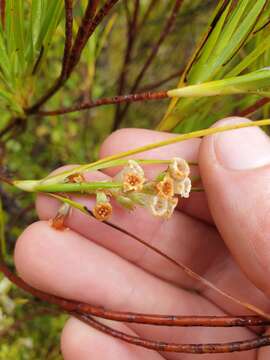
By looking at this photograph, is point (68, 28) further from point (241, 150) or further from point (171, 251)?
point (171, 251)

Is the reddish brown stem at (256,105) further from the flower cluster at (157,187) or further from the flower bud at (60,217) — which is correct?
the flower bud at (60,217)

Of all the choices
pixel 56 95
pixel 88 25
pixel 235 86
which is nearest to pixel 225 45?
pixel 235 86

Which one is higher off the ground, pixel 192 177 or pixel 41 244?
pixel 192 177

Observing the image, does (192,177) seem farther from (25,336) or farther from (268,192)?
(25,336)

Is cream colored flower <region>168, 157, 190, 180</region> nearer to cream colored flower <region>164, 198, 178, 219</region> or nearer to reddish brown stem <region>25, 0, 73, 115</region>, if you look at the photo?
cream colored flower <region>164, 198, 178, 219</region>

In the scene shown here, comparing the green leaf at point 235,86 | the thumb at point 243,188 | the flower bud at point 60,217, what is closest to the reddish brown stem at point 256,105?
the thumb at point 243,188

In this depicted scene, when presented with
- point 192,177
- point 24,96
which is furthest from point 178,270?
point 24,96
